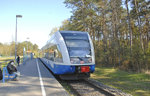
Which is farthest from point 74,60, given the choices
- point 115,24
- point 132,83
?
point 115,24

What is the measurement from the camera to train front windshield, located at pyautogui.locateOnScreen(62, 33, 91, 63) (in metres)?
9.25

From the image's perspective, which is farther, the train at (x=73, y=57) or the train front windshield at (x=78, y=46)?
the train front windshield at (x=78, y=46)

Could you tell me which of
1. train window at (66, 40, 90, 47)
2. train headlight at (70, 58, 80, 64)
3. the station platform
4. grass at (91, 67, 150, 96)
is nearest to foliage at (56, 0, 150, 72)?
grass at (91, 67, 150, 96)

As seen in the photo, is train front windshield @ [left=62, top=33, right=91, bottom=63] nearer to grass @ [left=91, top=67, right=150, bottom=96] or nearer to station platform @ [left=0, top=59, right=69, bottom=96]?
station platform @ [left=0, top=59, right=69, bottom=96]

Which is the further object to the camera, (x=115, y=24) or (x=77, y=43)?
(x=115, y=24)

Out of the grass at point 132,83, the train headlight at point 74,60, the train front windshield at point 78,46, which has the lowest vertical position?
the grass at point 132,83

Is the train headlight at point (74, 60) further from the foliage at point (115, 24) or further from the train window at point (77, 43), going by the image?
the foliage at point (115, 24)

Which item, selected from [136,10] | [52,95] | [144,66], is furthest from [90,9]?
[52,95]

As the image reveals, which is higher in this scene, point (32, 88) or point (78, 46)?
point (78, 46)

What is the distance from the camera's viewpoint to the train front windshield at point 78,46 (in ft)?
30.3

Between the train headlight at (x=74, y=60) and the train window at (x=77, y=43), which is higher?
the train window at (x=77, y=43)

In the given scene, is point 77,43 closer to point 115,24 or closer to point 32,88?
point 32,88

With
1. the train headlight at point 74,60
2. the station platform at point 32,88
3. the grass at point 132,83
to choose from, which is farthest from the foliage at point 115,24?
the station platform at point 32,88

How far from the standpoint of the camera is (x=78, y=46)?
9.70m
